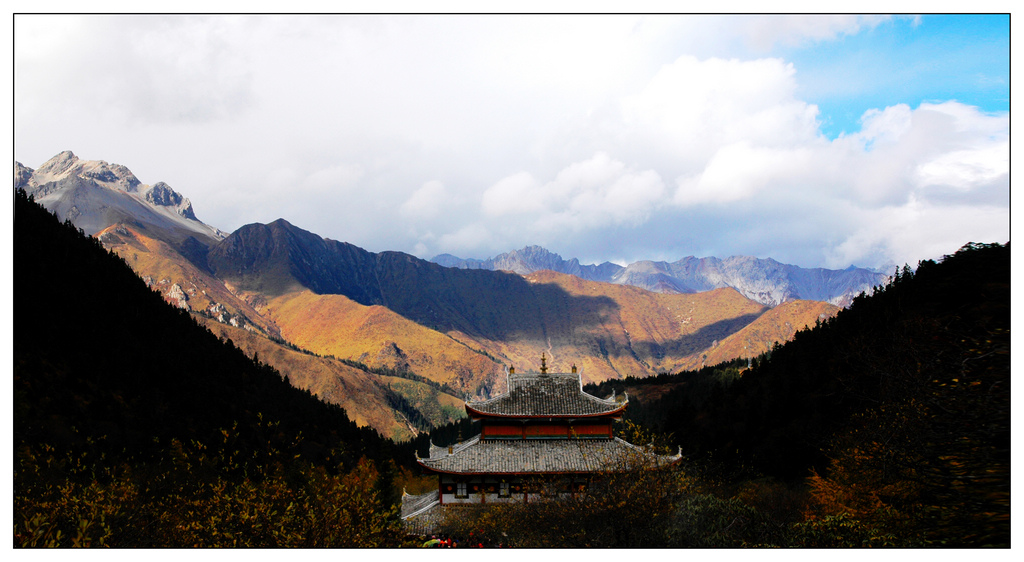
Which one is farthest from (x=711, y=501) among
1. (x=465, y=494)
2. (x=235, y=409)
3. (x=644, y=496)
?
(x=235, y=409)

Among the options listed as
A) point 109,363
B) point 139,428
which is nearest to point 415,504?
point 139,428

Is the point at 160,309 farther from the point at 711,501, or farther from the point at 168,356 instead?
the point at 711,501

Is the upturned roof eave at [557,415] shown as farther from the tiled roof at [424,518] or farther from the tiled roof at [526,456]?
the tiled roof at [424,518]

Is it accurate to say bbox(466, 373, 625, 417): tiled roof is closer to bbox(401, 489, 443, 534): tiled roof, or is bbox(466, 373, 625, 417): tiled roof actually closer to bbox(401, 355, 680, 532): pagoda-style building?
bbox(401, 355, 680, 532): pagoda-style building

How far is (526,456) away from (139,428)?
46.8 metres

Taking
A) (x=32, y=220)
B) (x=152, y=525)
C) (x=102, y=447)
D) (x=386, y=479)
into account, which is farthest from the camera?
(x=32, y=220)

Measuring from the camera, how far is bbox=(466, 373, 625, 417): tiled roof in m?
41.4

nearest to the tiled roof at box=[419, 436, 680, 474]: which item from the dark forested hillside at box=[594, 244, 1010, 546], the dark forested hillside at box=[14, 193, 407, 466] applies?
the dark forested hillside at box=[14, 193, 407, 466]

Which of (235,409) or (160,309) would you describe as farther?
(160,309)

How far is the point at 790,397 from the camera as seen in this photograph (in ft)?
224

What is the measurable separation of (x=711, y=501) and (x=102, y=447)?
5277 cm

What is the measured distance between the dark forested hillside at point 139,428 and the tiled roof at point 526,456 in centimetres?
530

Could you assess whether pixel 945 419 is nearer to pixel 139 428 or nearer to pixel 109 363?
pixel 139 428

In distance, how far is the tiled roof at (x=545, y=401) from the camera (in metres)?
41.4
